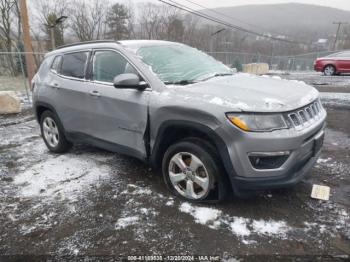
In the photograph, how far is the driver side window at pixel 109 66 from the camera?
360 cm

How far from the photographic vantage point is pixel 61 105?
442cm

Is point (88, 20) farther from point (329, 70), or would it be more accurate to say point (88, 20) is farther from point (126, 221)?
point (126, 221)

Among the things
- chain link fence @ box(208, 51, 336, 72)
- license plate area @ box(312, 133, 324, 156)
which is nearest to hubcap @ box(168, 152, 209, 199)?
license plate area @ box(312, 133, 324, 156)

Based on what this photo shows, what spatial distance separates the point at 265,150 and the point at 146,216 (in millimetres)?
1419

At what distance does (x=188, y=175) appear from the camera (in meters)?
3.22

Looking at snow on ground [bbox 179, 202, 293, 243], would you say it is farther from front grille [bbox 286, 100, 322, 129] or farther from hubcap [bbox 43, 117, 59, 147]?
hubcap [bbox 43, 117, 59, 147]

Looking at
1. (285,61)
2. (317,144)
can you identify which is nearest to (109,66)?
(317,144)

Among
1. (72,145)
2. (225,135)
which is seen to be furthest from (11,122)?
(225,135)

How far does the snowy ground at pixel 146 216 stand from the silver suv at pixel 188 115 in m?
0.35

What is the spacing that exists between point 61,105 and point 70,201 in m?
1.60

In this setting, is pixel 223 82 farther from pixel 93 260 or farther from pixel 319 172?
pixel 93 260

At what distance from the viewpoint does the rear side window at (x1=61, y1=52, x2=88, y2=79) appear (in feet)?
13.6

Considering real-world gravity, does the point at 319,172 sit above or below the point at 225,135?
below

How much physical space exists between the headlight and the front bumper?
4 centimetres
